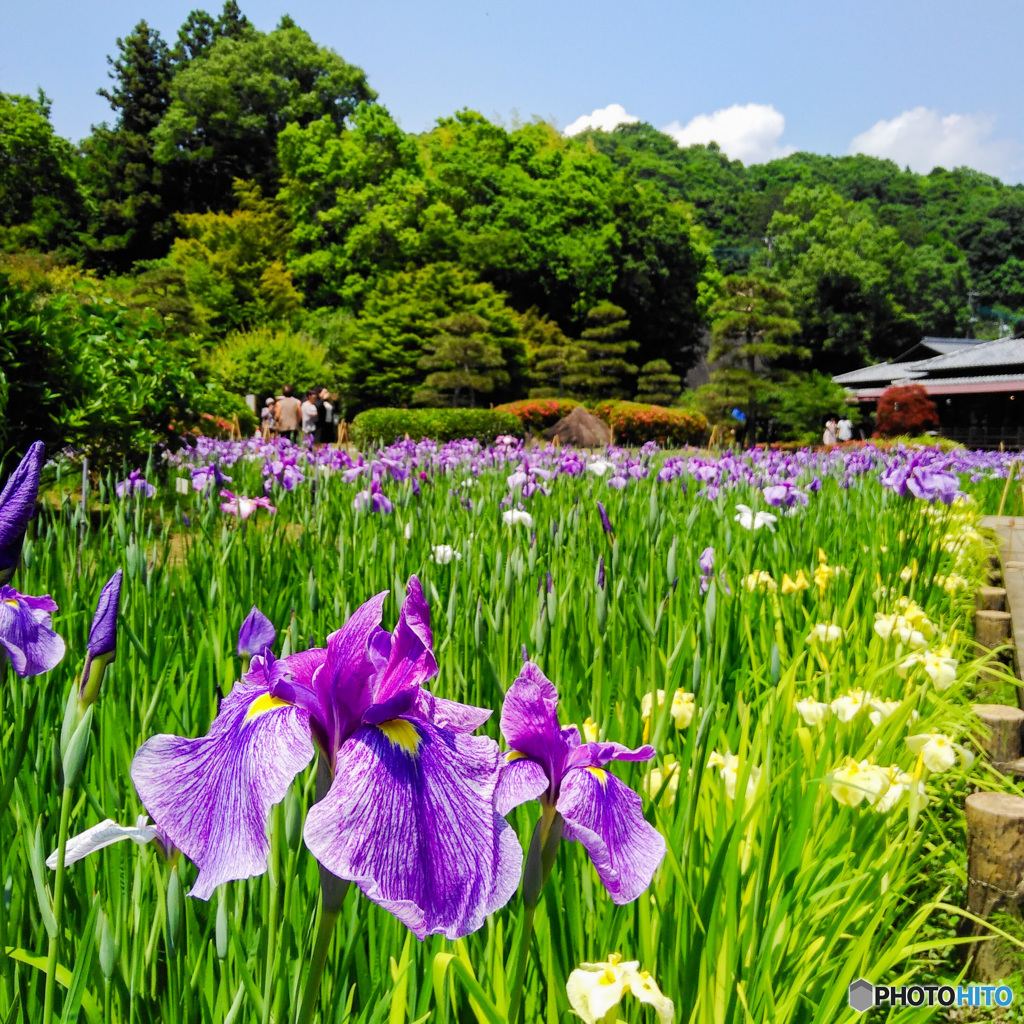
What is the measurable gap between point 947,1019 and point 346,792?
1901 millimetres

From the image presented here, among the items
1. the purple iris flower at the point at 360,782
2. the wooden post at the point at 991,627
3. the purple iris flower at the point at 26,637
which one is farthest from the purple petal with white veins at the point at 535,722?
the wooden post at the point at 991,627

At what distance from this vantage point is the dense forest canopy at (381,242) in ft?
95.1

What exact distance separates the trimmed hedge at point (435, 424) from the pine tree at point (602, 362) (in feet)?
28.2

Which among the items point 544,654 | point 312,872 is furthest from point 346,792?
point 544,654

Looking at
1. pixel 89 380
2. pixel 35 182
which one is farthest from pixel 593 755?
pixel 35 182

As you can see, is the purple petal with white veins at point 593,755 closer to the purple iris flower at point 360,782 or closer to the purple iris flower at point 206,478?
the purple iris flower at point 360,782

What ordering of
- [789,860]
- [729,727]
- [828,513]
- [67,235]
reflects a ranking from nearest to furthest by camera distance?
1. [789,860]
2. [729,727]
3. [828,513]
4. [67,235]

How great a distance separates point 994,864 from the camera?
6.27 ft

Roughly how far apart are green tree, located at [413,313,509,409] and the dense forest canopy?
0.09 meters

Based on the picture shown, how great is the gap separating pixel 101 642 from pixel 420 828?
1.89 feet

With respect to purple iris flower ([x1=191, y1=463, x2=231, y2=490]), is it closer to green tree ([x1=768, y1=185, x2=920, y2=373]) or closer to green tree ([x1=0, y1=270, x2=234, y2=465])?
green tree ([x1=0, y1=270, x2=234, y2=465])

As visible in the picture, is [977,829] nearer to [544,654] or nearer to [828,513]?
[544,654]

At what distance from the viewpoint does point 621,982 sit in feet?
2.84

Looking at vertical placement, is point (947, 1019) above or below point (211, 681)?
below
